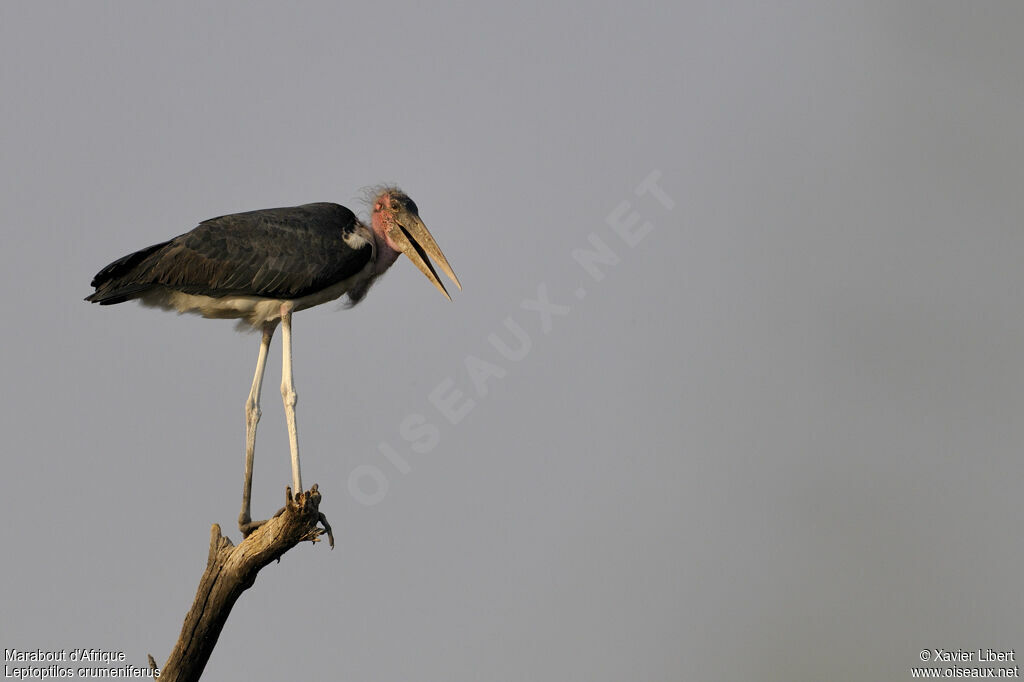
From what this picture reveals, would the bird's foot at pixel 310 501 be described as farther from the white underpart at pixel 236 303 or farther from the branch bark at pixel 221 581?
the white underpart at pixel 236 303

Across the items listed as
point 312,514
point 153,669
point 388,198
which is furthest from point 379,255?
point 153,669

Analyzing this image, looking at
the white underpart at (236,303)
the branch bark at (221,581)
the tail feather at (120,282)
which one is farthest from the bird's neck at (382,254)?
the branch bark at (221,581)

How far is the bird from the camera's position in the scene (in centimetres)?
1146

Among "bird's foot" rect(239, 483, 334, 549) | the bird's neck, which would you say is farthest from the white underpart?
"bird's foot" rect(239, 483, 334, 549)

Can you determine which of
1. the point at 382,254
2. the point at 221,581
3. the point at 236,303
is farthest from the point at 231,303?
the point at 221,581

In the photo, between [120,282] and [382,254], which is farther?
[382,254]

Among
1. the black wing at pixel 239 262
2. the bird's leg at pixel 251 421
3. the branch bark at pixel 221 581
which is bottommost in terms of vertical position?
the branch bark at pixel 221 581

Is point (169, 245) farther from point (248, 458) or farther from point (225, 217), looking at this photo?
point (248, 458)

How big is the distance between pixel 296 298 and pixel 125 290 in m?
1.59

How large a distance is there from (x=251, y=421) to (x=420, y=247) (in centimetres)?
256

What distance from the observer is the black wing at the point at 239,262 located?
11461mm

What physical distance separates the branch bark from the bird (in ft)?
3.47

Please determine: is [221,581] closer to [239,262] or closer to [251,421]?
[251,421]

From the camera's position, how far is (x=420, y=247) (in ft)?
41.9
